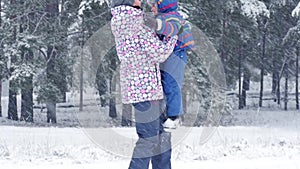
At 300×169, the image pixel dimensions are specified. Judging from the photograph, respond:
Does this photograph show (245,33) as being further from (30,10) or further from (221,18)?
(30,10)

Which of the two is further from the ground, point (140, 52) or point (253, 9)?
point (253, 9)

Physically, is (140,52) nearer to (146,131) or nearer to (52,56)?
(146,131)

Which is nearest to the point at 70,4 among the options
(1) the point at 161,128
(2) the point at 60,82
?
(2) the point at 60,82

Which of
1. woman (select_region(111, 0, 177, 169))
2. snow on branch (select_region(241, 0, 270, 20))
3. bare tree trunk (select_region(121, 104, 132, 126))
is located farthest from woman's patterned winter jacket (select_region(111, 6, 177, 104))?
snow on branch (select_region(241, 0, 270, 20))

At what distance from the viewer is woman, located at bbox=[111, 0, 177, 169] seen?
374cm

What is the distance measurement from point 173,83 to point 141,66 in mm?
301

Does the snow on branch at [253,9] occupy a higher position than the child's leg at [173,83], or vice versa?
the snow on branch at [253,9]

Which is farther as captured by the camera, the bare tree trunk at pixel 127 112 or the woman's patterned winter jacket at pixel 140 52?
the bare tree trunk at pixel 127 112

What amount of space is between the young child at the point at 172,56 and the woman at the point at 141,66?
67 millimetres

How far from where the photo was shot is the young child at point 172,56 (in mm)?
3701

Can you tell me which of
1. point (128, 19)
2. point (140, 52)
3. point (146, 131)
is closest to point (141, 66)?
point (140, 52)

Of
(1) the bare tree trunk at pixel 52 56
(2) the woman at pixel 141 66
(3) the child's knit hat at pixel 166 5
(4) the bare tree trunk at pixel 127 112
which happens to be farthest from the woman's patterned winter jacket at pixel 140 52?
(1) the bare tree trunk at pixel 52 56

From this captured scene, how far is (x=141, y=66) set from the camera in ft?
12.4

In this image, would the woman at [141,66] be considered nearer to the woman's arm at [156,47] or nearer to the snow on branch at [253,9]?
the woman's arm at [156,47]
